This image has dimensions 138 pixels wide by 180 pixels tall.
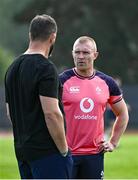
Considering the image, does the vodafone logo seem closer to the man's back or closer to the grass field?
the man's back

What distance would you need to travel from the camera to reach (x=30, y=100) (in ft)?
22.1

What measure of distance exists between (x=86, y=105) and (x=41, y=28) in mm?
1532

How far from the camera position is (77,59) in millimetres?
→ 8250

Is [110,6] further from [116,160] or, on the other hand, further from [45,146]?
[45,146]

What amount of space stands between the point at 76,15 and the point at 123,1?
319 cm

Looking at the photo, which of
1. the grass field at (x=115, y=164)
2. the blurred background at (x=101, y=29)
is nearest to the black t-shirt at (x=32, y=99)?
the grass field at (x=115, y=164)

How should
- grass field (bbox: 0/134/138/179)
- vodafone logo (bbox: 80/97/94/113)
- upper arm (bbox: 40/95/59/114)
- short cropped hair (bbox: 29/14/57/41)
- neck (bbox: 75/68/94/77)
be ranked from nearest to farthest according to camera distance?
upper arm (bbox: 40/95/59/114) → short cropped hair (bbox: 29/14/57/41) → vodafone logo (bbox: 80/97/94/113) → neck (bbox: 75/68/94/77) → grass field (bbox: 0/134/138/179)

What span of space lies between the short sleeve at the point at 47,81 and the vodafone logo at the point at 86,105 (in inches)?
55.9

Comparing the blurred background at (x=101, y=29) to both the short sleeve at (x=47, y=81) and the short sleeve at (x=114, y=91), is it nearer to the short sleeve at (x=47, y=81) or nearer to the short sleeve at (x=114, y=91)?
the short sleeve at (x=114, y=91)

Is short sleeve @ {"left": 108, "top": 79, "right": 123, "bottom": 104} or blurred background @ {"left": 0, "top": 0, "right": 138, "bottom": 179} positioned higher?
short sleeve @ {"left": 108, "top": 79, "right": 123, "bottom": 104}

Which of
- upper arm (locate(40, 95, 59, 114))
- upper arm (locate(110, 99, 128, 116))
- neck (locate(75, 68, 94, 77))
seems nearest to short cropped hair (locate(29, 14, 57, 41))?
upper arm (locate(40, 95, 59, 114))

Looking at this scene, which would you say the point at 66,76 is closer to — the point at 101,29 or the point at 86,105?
the point at 86,105

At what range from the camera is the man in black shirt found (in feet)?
21.8

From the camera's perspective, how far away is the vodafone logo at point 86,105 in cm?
805
